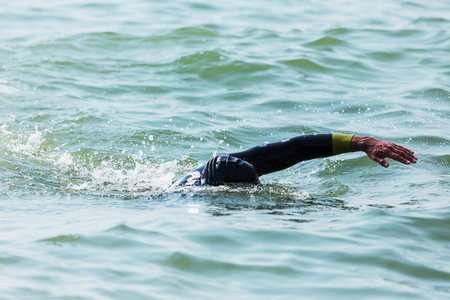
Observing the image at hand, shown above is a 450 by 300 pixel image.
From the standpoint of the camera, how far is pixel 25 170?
20.8ft

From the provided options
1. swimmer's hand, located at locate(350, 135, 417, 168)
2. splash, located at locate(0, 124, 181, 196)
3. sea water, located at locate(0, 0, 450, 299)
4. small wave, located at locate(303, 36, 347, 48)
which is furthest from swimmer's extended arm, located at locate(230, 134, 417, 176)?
small wave, located at locate(303, 36, 347, 48)

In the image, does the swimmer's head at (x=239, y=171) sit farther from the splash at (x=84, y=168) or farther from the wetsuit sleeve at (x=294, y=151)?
the splash at (x=84, y=168)

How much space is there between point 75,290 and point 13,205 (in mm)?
1973

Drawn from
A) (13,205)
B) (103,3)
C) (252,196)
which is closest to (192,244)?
(252,196)

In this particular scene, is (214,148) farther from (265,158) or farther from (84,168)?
(265,158)

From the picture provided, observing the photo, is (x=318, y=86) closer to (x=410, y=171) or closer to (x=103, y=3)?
(x=410, y=171)

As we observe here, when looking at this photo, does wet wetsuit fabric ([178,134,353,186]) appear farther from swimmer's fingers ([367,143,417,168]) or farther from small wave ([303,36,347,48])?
small wave ([303,36,347,48])

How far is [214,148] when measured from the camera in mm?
7387

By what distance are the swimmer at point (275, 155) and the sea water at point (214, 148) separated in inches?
6.1

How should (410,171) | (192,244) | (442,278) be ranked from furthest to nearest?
1. (410,171)
2. (192,244)
3. (442,278)

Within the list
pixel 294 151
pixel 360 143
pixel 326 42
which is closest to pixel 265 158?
pixel 294 151

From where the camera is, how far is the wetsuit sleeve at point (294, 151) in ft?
16.1

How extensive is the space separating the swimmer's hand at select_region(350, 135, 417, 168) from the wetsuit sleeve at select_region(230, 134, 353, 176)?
95 millimetres

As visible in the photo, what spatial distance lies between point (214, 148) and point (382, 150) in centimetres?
309
